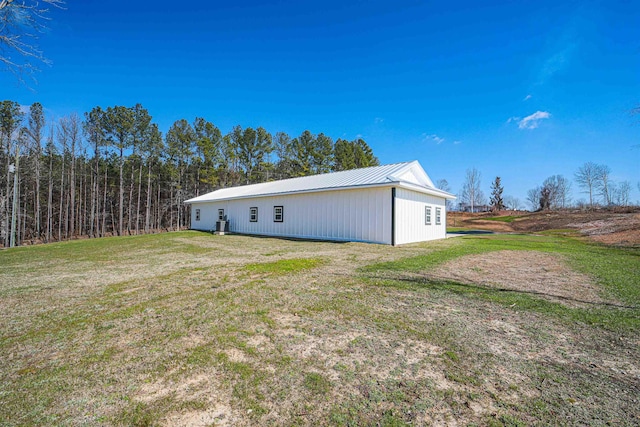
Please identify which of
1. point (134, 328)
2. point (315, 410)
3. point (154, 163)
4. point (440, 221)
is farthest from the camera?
point (154, 163)

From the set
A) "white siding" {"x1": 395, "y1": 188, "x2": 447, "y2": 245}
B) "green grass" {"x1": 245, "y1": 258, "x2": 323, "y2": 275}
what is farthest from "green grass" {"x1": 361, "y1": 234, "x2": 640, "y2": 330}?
"white siding" {"x1": 395, "y1": 188, "x2": 447, "y2": 245}

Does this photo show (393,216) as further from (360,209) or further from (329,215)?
(329,215)

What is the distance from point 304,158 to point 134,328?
34.2 meters

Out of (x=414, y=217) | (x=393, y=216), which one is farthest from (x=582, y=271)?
(x=414, y=217)

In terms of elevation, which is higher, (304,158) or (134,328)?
(304,158)

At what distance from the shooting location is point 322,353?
8.80 feet

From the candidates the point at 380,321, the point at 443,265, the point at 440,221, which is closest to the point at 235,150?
the point at 440,221

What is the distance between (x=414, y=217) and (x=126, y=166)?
1238 inches

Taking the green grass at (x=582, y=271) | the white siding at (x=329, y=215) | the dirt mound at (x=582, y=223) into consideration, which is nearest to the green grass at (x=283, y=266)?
the green grass at (x=582, y=271)

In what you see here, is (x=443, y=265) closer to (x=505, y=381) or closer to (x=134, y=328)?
(x=505, y=381)

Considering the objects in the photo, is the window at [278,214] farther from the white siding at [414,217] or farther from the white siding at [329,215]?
the white siding at [414,217]

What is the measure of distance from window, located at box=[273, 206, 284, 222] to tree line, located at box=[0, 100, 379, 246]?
17833 mm

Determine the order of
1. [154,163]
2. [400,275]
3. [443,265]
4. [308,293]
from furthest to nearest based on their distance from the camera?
[154,163], [443,265], [400,275], [308,293]

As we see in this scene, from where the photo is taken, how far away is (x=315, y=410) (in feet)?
6.15
